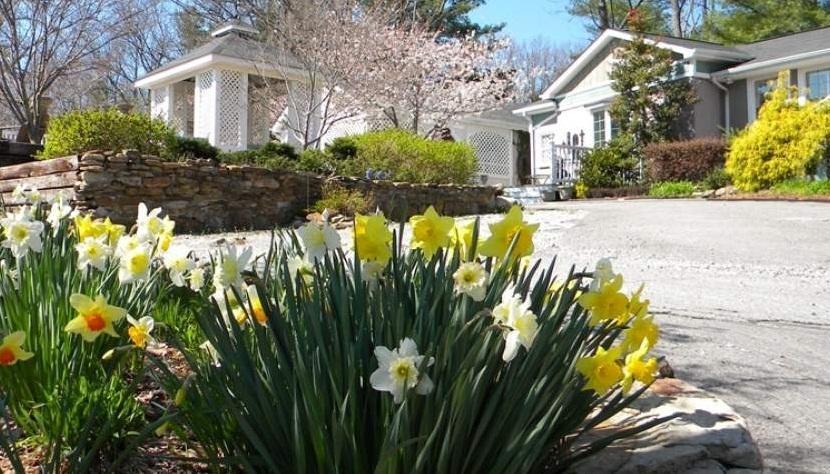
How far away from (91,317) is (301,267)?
0.50 metres

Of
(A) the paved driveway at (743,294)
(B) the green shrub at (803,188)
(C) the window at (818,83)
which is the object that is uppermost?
(C) the window at (818,83)

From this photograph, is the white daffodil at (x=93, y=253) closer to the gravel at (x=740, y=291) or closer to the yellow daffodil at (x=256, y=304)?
the gravel at (x=740, y=291)

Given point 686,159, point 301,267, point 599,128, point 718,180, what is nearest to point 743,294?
point 301,267

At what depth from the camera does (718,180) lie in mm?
17719

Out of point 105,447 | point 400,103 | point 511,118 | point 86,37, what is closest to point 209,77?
point 86,37

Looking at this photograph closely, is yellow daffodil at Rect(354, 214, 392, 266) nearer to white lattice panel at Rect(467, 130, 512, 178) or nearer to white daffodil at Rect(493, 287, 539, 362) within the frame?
white daffodil at Rect(493, 287, 539, 362)

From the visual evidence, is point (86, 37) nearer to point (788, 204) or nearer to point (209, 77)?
point (209, 77)

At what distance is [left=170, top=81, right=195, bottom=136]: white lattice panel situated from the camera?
23875 millimetres

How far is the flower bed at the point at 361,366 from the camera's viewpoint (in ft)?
4.54

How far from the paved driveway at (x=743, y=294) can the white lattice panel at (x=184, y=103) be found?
15.4 metres

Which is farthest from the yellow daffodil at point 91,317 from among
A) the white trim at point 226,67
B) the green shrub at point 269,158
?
the white trim at point 226,67

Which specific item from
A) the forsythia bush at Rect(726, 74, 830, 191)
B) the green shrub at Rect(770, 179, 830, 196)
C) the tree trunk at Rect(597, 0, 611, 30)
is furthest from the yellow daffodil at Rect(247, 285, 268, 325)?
the tree trunk at Rect(597, 0, 611, 30)

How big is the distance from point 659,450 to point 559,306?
22.1 inches

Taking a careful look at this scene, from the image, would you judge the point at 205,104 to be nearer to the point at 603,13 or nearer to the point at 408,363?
the point at 408,363
